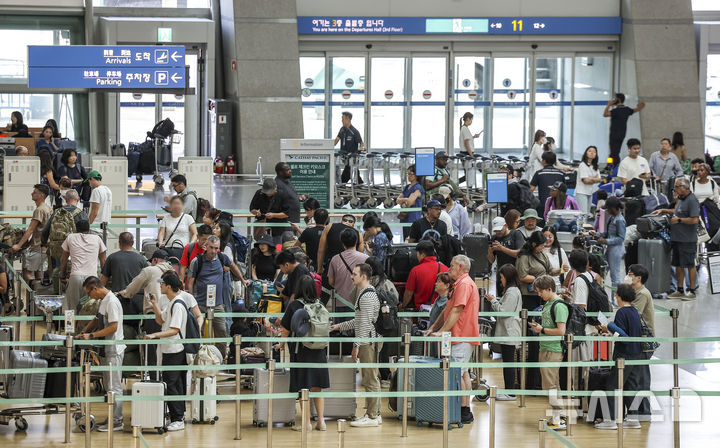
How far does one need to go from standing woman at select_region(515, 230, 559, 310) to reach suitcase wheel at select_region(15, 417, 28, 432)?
18.1ft

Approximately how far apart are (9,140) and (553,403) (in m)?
17.2

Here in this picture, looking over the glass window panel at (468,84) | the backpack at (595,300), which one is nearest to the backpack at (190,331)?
the backpack at (595,300)

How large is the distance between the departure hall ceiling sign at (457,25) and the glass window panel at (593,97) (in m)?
0.97

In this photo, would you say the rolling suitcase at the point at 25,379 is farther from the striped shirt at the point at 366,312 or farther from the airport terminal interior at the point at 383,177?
the striped shirt at the point at 366,312

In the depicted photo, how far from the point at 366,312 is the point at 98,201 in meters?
6.16

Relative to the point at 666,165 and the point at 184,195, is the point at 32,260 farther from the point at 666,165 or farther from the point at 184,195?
the point at 666,165

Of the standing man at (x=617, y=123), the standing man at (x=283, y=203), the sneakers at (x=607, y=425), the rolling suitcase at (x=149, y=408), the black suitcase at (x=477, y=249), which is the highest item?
the standing man at (x=617, y=123)

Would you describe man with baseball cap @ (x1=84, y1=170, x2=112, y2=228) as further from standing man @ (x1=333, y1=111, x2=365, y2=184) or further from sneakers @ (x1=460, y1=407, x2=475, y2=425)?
standing man @ (x1=333, y1=111, x2=365, y2=184)

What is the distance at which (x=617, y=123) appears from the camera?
88.2ft

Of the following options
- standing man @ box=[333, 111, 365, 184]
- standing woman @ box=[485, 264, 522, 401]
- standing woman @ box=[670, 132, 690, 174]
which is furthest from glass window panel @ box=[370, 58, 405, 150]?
standing woman @ box=[485, 264, 522, 401]

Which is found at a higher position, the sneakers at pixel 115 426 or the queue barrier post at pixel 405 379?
the queue barrier post at pixel 405 379

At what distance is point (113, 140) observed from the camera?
29094mm

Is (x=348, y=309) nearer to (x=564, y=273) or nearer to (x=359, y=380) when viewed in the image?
(x=359, y=380)

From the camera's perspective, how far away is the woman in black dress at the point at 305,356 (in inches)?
432
